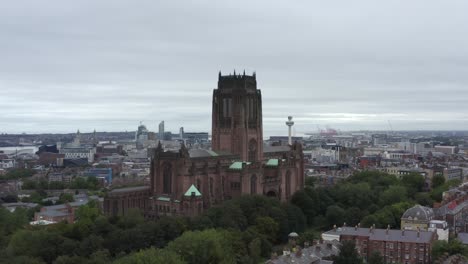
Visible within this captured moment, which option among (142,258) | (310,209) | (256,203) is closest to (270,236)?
(256,203)

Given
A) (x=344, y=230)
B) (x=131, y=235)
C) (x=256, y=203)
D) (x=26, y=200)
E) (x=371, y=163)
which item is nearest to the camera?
(x=131, y=235)

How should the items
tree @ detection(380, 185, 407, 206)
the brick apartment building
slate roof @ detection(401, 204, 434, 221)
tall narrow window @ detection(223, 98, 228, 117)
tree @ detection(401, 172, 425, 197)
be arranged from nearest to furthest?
the brick apartment building
slate roof @ detection(401, 204, 434, 221)
tree @ detection(380, 185, 407, 206)
tall narrow window @ detection(223, 98, 228, 117)
tree @ detection(401, 172, 425, 197)

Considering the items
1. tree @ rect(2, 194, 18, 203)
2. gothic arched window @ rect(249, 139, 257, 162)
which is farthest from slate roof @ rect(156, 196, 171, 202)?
tree @ rect(2, 194, 18, 203)

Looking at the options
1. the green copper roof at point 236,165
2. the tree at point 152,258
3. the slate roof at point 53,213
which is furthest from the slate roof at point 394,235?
the slate roof at point 53,213

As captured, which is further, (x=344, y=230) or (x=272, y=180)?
(x=272, y=180)

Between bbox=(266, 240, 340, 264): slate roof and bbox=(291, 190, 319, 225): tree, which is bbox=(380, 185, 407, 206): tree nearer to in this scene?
→ bbox=(291, 190, 319, 225): tree

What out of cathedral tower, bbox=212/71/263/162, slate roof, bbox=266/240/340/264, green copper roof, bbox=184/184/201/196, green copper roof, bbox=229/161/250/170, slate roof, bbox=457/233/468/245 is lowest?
slate roof, bbox=457/233/468/245

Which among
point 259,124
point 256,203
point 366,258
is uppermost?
point 259,124

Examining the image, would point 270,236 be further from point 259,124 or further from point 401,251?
point 259,124
